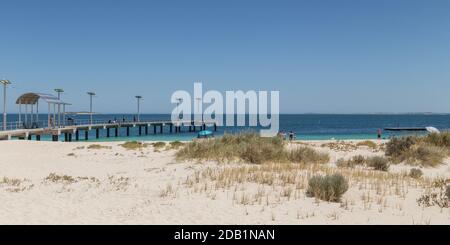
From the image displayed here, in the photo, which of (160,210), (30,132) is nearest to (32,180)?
(160,210)

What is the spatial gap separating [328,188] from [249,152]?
7.38 meters

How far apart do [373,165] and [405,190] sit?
17.4 ft

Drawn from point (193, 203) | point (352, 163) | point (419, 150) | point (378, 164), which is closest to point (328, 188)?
point (193, 203)

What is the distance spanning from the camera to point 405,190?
31.8 ft

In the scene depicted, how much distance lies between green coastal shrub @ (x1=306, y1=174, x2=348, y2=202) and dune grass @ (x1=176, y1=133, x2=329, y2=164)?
22.0 ft

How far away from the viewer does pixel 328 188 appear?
883cm

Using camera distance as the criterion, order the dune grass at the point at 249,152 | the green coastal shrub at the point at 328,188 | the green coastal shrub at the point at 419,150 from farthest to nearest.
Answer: the green coastal shrub at the point at 419,150
the dune grass at the point at 249,152
the green coastal shrub at the point at 328,188

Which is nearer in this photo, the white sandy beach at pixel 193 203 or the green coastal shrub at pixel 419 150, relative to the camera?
the white sandy beach at pixel 193 203

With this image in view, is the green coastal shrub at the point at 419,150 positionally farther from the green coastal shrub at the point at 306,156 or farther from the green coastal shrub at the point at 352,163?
the green coastal shrub at the point at 306,156

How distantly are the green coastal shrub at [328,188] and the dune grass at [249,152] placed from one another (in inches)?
264

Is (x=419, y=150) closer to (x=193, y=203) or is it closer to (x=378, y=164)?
(x=378, y=164)

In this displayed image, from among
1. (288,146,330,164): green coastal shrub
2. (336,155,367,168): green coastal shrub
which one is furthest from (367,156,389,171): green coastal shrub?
(288,146,330,164): green coastal shrub

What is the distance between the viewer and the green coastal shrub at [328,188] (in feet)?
28.2

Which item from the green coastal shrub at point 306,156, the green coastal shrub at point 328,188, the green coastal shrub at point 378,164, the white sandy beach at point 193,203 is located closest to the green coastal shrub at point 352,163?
the green coastal shrub at point 378,164
